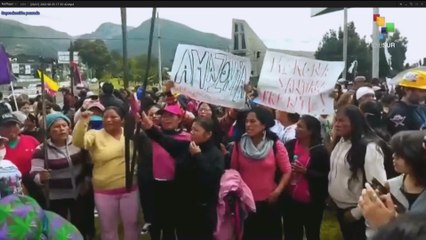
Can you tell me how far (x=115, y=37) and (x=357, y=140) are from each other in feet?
6.41

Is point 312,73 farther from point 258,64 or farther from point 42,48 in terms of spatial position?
point 42,48

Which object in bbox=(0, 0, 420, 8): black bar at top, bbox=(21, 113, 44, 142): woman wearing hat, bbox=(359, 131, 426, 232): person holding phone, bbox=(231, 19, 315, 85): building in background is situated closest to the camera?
bbox=(0, 0, 420, 8): black bar at top

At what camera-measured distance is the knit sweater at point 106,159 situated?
561 centimetres

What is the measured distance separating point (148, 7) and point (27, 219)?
3.31ft

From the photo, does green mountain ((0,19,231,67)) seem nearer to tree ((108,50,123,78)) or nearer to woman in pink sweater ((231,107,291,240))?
tree ((108,50,123,78))

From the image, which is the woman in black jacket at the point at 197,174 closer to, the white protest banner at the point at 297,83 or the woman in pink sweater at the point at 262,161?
the woman in pink sweater at the point at 262,161

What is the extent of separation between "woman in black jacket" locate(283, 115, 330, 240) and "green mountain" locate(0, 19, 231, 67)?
1.10 meters

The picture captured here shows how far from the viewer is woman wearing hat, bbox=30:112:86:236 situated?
5543mm

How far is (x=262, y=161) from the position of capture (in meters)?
5.44

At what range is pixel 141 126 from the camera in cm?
533

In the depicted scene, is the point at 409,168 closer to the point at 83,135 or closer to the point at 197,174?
the point at 197,174

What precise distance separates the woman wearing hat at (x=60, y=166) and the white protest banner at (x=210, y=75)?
105 cm

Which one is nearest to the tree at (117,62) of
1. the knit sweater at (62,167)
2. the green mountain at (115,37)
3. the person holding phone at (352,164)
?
the green mountain at (115,37)

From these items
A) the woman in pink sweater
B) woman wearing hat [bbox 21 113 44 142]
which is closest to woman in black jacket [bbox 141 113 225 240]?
the woman in pink sweater
